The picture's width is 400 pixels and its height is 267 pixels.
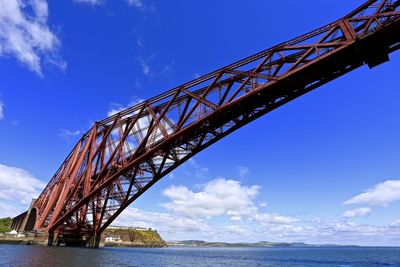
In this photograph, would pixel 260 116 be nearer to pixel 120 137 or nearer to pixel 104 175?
pixel 120 137

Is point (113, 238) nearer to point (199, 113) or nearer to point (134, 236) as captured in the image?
point (134, 236)

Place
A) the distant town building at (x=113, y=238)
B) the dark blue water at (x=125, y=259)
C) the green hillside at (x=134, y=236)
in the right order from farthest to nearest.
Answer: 1. the green hillside at (x=134, y=236)
2. the distant town building at (x=113, y=238)
3. the dark blue water at (x=125, y=259)

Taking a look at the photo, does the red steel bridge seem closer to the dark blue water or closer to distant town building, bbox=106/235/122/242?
the dark blue water

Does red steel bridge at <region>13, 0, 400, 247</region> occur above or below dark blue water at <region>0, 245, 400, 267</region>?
above

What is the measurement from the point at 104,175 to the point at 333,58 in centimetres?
2611

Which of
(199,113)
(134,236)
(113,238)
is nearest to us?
(199,113)

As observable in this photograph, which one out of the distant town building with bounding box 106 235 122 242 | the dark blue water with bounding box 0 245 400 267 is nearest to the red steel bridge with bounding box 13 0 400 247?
the dark blue water with bounding box 0 245 400 267

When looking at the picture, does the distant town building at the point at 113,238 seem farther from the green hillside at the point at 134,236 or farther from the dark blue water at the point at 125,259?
the dark blue water at the point at 125,259

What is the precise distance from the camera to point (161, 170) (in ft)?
116

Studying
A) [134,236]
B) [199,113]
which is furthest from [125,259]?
[134,236]

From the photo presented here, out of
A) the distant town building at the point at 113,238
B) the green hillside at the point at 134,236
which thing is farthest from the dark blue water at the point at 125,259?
the green hillside at the point at 134,236

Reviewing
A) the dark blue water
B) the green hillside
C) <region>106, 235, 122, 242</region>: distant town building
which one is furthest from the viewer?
the green hillside

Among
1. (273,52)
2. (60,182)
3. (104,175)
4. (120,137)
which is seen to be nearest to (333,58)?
(273,52)

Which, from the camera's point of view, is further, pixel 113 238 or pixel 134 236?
pixel 134 236
